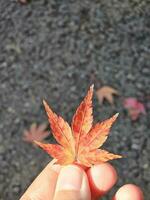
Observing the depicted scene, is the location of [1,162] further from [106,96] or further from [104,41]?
[104,41]

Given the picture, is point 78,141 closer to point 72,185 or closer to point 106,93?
point 72,185

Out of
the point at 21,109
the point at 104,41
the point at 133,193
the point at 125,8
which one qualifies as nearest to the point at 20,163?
the point at 21,109

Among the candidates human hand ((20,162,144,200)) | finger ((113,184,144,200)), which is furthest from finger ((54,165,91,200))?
finger ((113,184,144,200))

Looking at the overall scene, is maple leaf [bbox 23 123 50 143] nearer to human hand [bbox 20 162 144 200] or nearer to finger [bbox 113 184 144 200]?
human hand [bbox 20 162 144 200]

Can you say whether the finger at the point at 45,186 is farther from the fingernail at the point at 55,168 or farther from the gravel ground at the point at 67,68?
the gravel ground at the point at 67,68

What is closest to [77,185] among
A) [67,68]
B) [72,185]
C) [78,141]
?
[72,185]
